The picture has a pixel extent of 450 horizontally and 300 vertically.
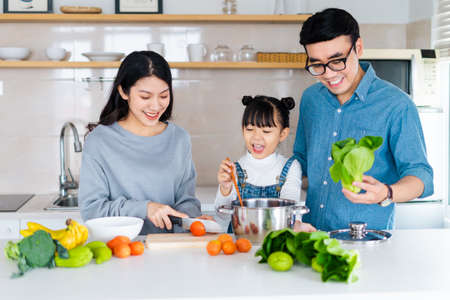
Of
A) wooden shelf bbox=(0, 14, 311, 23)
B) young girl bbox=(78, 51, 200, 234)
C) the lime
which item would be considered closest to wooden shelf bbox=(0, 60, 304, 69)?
wooden shelf bbox=(0, 14, 311, 23)

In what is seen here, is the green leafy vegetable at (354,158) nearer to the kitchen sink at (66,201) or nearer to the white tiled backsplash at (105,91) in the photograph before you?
the white tiled backsplash at (105,91)

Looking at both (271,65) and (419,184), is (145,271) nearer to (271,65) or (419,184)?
(419,184)

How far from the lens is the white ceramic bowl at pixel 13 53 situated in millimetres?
3305

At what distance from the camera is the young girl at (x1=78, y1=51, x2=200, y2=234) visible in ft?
6.33

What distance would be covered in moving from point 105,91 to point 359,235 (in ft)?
7.89

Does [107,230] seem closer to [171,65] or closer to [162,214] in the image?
[162,214]

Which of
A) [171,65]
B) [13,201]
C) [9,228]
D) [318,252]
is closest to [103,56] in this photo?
[171,65]

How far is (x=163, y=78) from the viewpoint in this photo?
198 centimetres

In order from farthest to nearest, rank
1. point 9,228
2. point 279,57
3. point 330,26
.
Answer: point 279,57
point 9,228
point 330,26

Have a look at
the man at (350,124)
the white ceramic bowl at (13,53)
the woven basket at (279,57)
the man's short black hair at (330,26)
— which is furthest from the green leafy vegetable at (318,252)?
the white ceramic bowl at (13,53)

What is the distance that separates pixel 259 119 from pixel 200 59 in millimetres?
1475

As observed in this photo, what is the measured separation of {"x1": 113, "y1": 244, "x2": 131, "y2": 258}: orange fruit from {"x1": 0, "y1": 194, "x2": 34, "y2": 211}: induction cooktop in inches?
69.7

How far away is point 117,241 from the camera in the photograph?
4.85 ft

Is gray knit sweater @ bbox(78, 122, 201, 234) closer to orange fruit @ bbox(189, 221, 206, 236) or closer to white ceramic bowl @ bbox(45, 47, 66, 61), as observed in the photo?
orange fruit @ bbox(189, 221, 206, 236)
